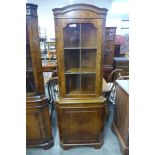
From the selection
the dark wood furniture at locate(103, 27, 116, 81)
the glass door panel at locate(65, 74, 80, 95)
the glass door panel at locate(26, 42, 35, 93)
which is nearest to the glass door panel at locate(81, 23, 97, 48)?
the glass door panel at locate(65, 74, 80, 95)

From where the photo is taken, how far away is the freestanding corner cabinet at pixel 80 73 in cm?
154

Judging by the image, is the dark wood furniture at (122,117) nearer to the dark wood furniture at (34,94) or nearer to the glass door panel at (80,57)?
the glass door panel at (80,57)

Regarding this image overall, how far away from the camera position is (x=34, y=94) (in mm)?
1805

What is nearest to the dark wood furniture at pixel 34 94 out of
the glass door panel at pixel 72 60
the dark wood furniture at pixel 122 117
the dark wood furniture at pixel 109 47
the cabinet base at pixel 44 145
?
the cabinet base at pixel 44 145

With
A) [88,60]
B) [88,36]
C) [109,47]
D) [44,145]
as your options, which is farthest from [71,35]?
[109,47]

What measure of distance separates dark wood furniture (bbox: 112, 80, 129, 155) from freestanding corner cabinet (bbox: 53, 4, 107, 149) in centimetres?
27

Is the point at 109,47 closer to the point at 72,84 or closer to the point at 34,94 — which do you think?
the point at 72,84

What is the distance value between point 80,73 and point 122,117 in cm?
81

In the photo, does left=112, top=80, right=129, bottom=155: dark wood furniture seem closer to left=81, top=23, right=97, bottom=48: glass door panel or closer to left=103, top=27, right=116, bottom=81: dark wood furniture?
left=81, top=23, right=97, bottom=48: glass door panel

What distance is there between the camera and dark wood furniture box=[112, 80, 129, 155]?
1.87 metres

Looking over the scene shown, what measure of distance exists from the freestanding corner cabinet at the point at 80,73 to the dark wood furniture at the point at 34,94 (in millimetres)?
195
